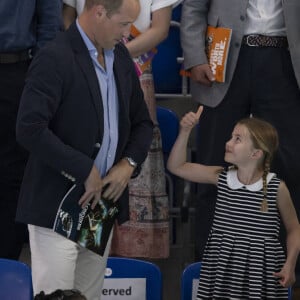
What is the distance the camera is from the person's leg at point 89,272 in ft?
10.1

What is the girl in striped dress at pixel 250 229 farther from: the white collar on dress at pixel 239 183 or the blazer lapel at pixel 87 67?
the blazer lapel at pixel 87 67

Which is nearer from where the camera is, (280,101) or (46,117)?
(46,117)

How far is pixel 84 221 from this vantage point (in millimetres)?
2885

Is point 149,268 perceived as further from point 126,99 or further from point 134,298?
point 126,99

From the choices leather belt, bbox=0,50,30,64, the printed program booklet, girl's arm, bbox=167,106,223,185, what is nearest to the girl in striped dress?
girl's arm, bbox=167,106,223,185

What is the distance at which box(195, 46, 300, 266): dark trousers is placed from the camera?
12.7 feet

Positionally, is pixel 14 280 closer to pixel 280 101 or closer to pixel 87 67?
pixel 87 67

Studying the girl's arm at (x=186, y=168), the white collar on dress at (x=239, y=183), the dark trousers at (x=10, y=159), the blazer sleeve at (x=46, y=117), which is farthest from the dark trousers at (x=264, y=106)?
the blazer sleeve at (x=46, y=117)

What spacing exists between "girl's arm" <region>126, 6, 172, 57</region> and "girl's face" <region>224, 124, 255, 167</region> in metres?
0.83

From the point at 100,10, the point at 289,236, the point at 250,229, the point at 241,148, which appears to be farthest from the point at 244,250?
the point at 100,10

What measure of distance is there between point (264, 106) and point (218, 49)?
34cm

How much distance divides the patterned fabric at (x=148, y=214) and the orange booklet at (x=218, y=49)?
477 mm

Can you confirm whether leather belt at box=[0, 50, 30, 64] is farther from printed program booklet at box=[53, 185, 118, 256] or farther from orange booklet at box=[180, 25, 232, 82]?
printed program booklet at box=[53, 185, 118, 256]

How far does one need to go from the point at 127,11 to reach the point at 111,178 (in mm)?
569
